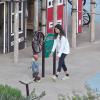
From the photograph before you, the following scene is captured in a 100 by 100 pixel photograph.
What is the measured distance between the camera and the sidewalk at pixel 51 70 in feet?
47.8

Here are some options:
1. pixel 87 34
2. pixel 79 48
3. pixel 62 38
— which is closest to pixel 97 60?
pixel 79 48

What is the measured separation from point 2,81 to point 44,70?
1.42 metres

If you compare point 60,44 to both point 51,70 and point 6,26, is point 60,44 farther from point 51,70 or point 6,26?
point 6,26

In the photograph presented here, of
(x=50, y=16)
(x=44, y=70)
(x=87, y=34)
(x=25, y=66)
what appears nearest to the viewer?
(x=44, y=70)

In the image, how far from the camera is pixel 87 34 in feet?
78.3

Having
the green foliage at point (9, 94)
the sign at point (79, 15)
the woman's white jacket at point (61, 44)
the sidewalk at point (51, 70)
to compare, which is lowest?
the sidewalk at point (51, 70)

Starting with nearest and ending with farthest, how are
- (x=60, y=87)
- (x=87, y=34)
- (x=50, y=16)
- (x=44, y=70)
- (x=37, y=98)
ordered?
(x=37, y=98) < (x=60, y=87) < (x=44, y=70) < (x=50, y=16) < (x=87, y=34)

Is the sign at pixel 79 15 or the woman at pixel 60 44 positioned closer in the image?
the woman at pixel 60 44

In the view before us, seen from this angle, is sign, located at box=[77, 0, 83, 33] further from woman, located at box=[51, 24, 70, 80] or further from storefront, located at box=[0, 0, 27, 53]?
woman, located at box=[51, 24, 70, 80]

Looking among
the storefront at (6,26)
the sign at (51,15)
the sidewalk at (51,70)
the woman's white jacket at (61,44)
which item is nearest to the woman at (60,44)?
the woman's white jacket at (61,44)

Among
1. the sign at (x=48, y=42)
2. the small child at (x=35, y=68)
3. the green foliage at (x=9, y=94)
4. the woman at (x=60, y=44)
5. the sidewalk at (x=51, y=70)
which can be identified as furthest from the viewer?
the sign at (x=48, y=42)

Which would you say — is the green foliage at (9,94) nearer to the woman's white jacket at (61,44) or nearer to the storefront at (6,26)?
the woman's white jacket at (61,44)

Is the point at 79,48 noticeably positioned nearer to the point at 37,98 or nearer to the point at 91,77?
the point at 91,77

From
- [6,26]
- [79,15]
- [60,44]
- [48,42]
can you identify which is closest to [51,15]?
[79,15]
